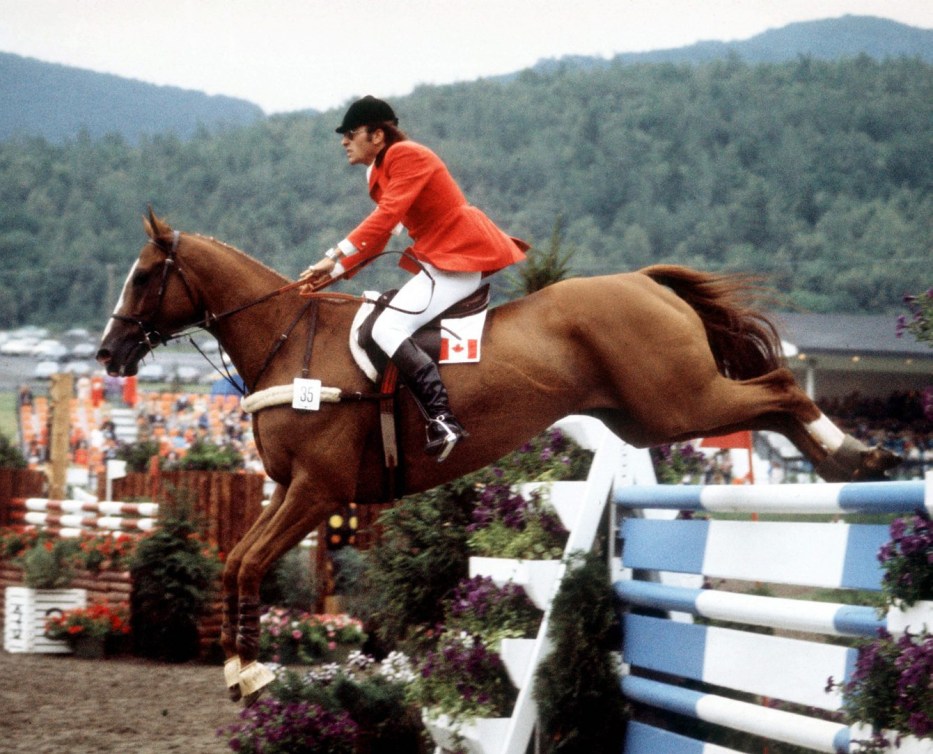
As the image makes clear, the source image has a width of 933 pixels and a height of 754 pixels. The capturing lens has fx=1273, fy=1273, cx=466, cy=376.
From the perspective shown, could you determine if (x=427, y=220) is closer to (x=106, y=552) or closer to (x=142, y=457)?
(x=106, y=552)

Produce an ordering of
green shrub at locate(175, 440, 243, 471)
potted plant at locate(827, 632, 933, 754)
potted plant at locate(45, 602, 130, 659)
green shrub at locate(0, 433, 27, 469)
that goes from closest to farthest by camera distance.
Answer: potted plant at locate(827, 632, 933, 754)
potted plant at locate(45, 602, 130, 659)
green shrub at locate(175, 440, 243, 471)
green shrub at locate(0, 433, 27, 469)

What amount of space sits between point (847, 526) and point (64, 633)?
8656 millimetres

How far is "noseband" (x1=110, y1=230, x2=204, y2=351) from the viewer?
5.30m

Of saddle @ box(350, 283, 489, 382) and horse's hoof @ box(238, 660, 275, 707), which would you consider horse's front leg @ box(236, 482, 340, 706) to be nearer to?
horse's hoof @ box(238, 660, 275, 707)

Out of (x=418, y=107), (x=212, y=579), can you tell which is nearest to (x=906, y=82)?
(x=418, y=107)

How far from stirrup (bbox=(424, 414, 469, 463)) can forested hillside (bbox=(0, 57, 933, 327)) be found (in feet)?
147

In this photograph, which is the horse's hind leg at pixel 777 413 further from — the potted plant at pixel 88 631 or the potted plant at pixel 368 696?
the potted plant at pixel 88 631

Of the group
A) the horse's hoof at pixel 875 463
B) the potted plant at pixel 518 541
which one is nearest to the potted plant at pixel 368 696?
the potted plant at pixel 518 541

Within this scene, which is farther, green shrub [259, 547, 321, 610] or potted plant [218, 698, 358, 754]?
green shrub [259, 547, 321, 610]

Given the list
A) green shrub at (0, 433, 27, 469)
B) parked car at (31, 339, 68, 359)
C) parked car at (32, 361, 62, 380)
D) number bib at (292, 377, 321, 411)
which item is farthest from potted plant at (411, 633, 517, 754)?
parked car at (31, 339, 68, 359)

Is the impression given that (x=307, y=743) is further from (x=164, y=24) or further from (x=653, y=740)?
(x=164, y=24)

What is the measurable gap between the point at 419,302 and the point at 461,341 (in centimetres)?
23

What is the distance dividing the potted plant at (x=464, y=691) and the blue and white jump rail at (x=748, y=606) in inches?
21.0

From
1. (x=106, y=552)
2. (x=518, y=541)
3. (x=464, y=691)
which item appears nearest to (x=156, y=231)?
(x=518, y=541)
